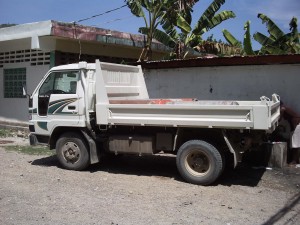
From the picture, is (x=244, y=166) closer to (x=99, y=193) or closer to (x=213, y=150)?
(x=213, y=150)

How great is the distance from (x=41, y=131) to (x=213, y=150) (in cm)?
392

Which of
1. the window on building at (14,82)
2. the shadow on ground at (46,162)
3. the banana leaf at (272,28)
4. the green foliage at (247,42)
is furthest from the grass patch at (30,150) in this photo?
the banana leaf at (272,28)

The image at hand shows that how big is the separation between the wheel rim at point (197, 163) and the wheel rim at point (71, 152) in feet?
8.18

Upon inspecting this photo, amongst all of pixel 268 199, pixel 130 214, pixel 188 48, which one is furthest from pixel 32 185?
pixel 188 48

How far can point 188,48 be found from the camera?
585 inches

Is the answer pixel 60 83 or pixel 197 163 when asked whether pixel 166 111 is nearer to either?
pixel 197 163

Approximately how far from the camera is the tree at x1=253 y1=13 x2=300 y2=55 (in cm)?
1271

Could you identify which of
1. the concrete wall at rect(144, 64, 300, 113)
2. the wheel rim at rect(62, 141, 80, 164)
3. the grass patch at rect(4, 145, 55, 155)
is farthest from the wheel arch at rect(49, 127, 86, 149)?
the concrete wall at rect(144, 64, 300, 113)

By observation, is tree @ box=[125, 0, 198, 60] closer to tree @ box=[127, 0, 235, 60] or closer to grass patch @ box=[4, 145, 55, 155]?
tree @ box=[127, 0, 235, 60]

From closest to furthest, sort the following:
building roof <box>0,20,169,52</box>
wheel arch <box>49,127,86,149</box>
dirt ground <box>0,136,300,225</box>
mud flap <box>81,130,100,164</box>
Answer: dirt ground <box>0,136,300,225</box> < mud flap <box>81,130,100,164</box> < wheel arch <box>49,127,86,149</box> < building roof <box>0,20,169,52</box>

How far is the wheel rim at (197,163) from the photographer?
7.41 m

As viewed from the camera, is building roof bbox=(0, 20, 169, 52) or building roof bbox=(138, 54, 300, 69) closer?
building roof bbox=(138, 54, 300, 69)

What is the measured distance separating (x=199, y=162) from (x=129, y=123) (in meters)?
1.56

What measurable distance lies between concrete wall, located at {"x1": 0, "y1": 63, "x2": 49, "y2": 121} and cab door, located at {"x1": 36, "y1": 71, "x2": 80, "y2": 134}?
18.4 ft
